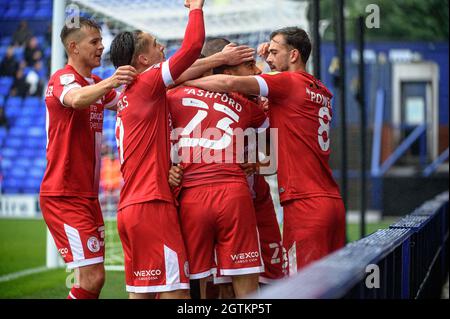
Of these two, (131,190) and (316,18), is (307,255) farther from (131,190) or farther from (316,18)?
(316,18)

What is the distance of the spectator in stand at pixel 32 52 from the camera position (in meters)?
23.1

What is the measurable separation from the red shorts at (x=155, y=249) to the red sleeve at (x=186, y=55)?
0.68 metres

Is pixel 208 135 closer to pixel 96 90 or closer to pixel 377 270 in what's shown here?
pixel 96 90

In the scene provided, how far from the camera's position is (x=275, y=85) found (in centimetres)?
456

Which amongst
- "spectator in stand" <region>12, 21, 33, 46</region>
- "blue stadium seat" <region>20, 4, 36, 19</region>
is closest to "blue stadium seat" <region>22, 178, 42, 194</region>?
"spectator in stand" <region>12, 21, 33, 46</region>

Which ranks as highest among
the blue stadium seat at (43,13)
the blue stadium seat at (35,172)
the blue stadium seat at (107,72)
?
the blue stadium seat at (43,13)

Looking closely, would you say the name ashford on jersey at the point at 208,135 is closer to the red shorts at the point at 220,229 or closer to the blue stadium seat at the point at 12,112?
the red shorts at the point at 220,229

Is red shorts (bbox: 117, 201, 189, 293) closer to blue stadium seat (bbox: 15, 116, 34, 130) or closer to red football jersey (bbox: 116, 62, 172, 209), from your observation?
red football jersey (bbox: 116, 62, 172, 209)

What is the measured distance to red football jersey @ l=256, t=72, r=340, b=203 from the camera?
183 inches

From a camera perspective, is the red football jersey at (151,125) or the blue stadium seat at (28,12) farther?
the blue stadium seat at (28,12)

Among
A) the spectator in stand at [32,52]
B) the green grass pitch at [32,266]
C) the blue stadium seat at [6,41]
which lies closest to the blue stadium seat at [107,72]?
the green grass pitch at [32,266]

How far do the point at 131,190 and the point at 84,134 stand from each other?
2.65 feet

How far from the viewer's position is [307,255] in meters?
4.61

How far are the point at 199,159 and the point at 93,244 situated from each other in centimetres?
96
